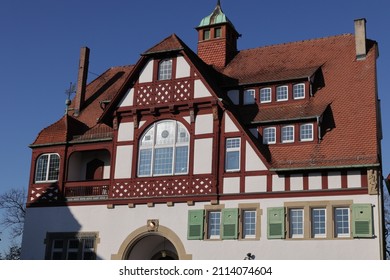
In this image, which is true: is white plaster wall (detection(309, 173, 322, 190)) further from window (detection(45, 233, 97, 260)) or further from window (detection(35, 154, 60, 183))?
window (detection(35, 154, 60, 183))

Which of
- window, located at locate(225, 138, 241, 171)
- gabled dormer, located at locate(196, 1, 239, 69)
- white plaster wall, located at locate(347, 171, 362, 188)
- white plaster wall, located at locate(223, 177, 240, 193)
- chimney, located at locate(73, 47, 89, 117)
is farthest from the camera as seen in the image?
chimney, located at locate(73, 47, 89, 117)

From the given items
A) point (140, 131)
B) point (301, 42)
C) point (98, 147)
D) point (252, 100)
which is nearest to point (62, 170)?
point (98, 147)

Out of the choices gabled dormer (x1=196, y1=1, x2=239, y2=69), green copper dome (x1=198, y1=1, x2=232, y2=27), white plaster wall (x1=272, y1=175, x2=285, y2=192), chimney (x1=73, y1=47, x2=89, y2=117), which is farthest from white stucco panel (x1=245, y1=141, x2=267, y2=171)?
chimney (x1=73, y1=47, x2=89, y2=117)

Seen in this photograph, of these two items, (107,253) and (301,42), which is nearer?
(107,253)

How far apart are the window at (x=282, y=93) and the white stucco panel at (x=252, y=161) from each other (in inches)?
130

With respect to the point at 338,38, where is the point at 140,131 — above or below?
below

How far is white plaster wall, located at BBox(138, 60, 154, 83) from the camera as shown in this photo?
1187 inches

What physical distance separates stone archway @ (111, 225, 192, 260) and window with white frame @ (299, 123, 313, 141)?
6.99 m

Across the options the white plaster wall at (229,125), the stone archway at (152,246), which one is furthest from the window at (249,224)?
the white plaster wall at (229,125)

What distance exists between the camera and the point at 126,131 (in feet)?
99.1
